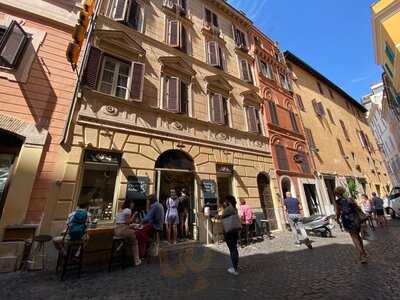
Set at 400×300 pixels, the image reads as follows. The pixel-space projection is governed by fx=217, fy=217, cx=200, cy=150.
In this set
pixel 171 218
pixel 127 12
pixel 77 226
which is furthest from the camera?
pixel 127 12

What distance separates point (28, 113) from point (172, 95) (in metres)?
A: 5.07

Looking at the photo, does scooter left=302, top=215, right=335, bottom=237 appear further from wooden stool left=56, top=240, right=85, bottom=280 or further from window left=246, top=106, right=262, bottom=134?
wooden stool left=56, top=240, right=85, bottom=280

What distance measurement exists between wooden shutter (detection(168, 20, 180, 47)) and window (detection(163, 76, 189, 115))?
2.14 metres

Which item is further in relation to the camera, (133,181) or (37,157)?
(133,181)

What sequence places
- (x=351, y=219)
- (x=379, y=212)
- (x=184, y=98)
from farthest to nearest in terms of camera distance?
1. (x=379, y=212)
2. (x=184, y=98)
3. (x=351, y=219)

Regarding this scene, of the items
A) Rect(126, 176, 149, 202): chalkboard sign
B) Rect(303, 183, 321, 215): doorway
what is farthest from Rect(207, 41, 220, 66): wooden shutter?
Rect(303, 183, 321, 215): doorway

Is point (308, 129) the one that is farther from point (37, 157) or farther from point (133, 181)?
point (37, 157)

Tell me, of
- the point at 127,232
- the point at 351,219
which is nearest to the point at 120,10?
the point at 127,232

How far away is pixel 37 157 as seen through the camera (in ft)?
19.8

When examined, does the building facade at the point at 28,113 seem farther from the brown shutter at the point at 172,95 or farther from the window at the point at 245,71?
the window at the point at 245,71

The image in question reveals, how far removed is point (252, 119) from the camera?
1238cm

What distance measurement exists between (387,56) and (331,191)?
9436 mm

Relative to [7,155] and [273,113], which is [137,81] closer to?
[7,155]

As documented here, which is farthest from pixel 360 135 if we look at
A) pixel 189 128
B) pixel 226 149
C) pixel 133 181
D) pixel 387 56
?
pixel 133 181
